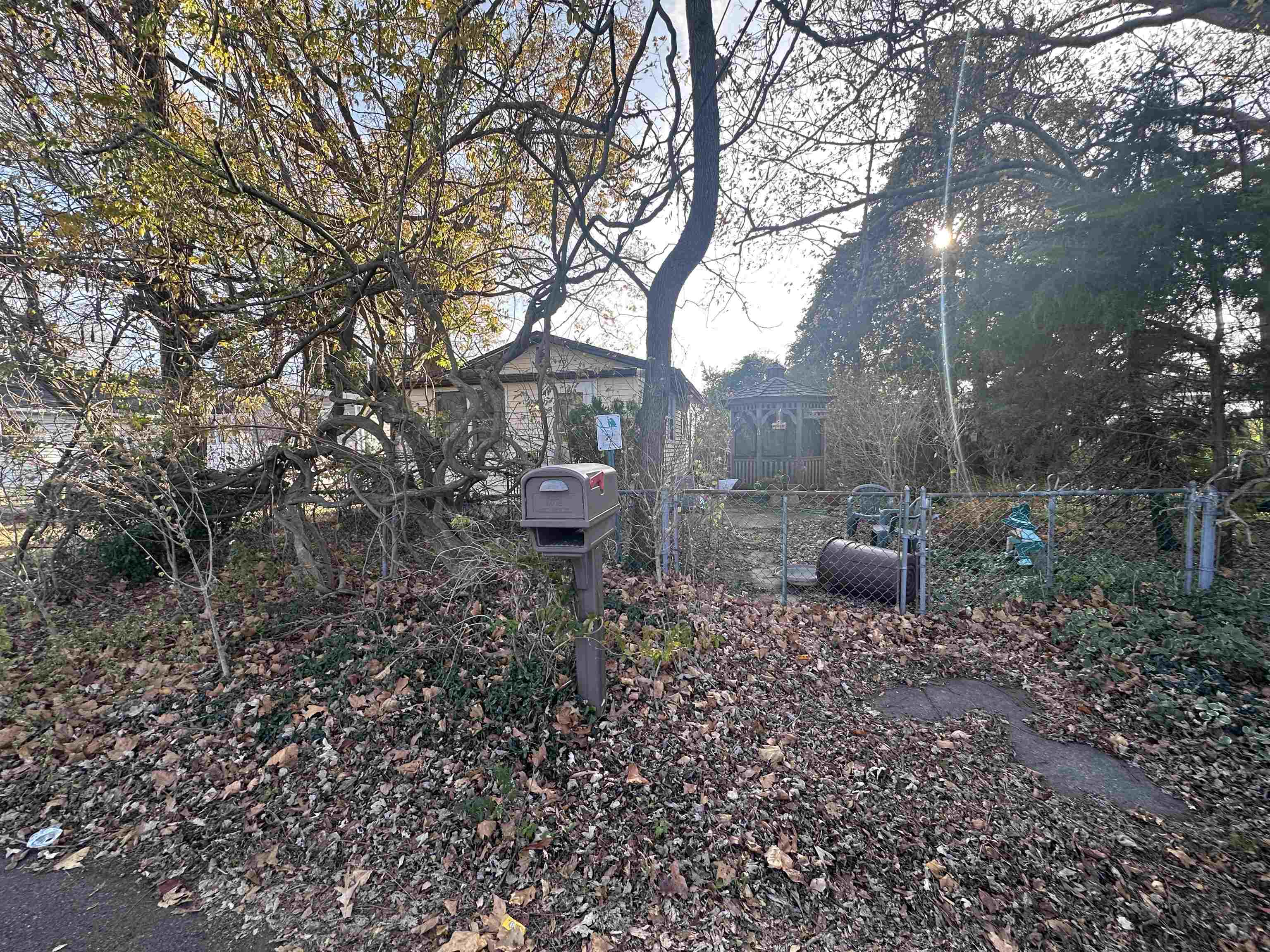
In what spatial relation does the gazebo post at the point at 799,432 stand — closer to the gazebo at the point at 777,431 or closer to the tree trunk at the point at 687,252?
the gazebo at the point at 777,431

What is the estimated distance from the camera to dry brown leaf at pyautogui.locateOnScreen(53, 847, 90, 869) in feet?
7.46

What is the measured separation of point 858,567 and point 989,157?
6.19 meters

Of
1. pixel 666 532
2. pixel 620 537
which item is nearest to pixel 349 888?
pixel 666 532

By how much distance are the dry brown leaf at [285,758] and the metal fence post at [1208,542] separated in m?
7.19

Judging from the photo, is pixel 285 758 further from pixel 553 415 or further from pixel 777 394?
pixel 777 394

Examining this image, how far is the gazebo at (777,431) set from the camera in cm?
1500

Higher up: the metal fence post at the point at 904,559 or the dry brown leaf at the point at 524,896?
the metal fence post at the point at 904,559

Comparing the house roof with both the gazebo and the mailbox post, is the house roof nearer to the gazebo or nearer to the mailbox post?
the mailbox post

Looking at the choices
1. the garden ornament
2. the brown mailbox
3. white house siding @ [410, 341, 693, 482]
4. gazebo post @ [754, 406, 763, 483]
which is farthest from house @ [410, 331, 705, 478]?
gazebo post @ [754, 406, 763, 483]

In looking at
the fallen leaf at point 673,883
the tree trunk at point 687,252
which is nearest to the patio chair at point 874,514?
the tree trunk at point 687,252

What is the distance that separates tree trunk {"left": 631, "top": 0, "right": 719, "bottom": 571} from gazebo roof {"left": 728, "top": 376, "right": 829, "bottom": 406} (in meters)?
11.0

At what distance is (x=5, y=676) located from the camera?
347 centimetres

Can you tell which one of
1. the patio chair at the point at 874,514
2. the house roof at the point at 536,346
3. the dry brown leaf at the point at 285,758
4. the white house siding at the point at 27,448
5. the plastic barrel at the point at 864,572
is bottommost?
the dry brown leaf at the point at 285,758

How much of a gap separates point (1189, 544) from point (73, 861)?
8.10m
